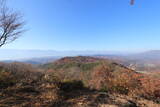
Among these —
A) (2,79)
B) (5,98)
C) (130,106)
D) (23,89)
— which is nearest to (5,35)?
(2,79)

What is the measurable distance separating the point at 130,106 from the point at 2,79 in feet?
17.1

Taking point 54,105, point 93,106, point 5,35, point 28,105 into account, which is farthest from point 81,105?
point 5,35

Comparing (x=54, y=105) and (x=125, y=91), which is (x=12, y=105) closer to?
(x=54, y=105)

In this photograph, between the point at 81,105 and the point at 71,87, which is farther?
the point at 71,87

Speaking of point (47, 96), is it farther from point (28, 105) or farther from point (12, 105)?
point (12, 105)

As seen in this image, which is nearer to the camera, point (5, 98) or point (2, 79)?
point (5, 98)

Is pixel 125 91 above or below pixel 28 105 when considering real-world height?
below

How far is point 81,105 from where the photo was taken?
310cm

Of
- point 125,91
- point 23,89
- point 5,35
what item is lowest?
point 125,91

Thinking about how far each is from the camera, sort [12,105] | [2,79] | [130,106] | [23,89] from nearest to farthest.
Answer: [12,105], [130,106], [23,89], [2,79]

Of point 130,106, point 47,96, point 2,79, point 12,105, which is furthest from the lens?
point 2,79

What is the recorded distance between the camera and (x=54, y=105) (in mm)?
3076

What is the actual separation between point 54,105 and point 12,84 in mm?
3007

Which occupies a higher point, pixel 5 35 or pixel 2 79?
pixel 5 35
